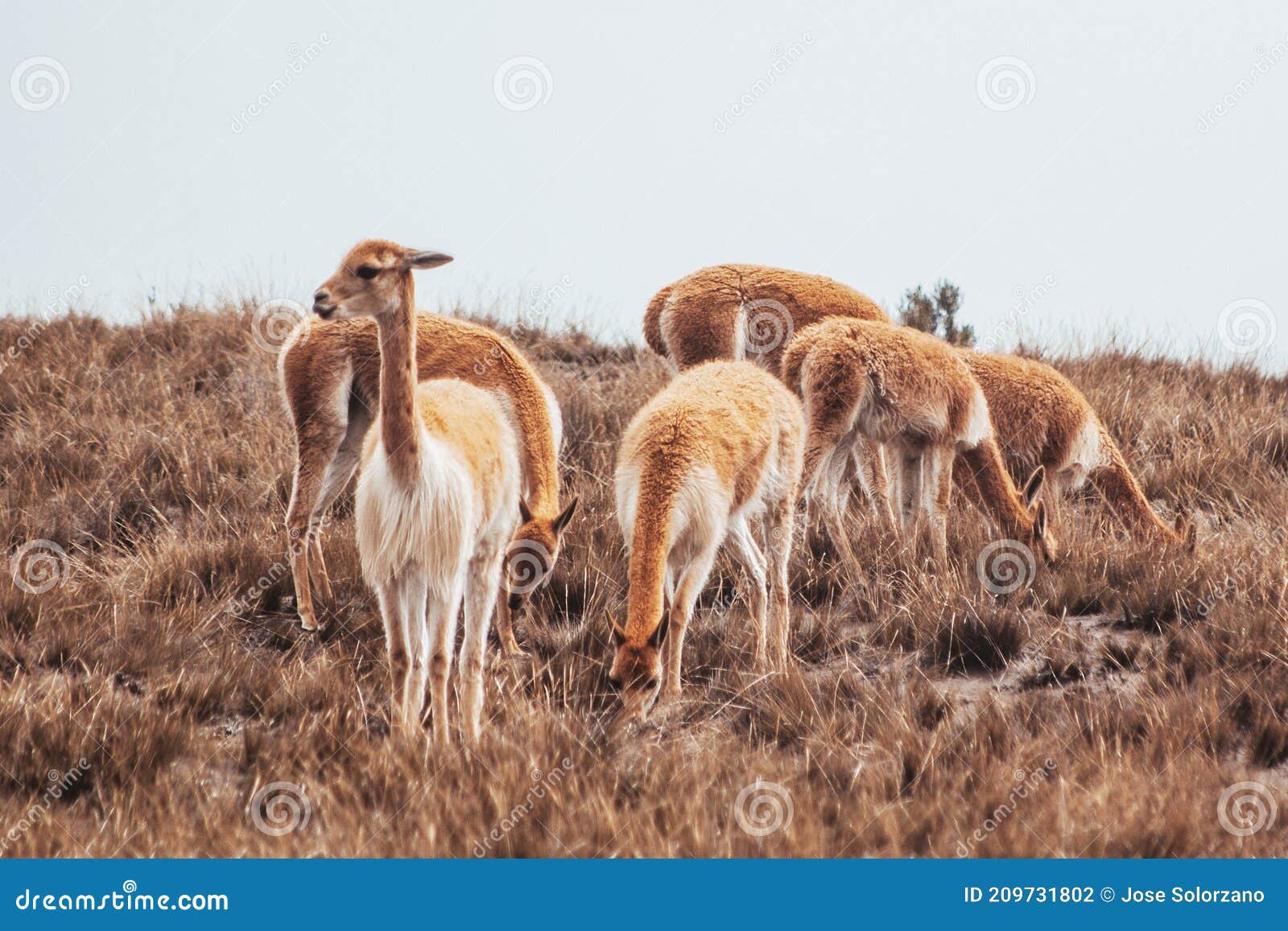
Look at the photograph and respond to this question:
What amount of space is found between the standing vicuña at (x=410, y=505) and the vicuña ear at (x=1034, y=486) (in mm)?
3704

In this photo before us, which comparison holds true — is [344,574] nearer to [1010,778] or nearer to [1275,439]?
[1010,778]

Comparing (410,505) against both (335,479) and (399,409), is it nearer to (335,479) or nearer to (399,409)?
(399,409)

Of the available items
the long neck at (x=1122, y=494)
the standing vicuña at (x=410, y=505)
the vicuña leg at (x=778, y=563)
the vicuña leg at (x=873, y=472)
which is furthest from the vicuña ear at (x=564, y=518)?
the long neck at (x=1122, y=494)

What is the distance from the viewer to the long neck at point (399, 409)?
4945 mm

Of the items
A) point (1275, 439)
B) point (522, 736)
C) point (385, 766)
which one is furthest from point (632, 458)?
point (1275, 439)

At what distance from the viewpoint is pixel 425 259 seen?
508 centimetres

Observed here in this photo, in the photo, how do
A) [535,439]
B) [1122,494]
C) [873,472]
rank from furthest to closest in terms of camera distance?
[873,472], [1122,494], [535,439]

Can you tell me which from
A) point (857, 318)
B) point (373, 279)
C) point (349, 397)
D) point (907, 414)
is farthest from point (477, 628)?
point (857, 318)

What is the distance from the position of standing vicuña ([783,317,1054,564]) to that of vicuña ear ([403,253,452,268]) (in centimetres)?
329

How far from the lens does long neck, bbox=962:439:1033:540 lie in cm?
771

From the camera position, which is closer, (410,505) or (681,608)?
(410,505)

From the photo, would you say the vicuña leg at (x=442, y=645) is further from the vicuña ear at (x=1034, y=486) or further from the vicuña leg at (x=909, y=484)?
the vicuña ear at (x=1034, y=486)

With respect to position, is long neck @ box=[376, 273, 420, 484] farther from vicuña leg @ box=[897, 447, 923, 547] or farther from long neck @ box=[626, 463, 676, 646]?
vicuña leg @ box=[897, 447, 923, 547]

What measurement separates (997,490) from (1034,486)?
0.31 m
